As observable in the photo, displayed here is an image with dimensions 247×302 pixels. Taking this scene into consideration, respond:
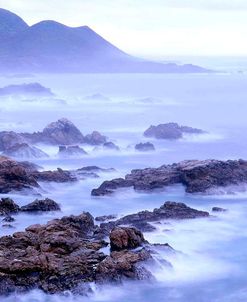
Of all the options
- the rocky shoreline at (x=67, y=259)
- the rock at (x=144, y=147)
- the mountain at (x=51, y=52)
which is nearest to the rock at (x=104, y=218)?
the rocky shoreline at (x=67, y=259)

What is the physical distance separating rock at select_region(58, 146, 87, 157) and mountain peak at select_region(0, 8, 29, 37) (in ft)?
441

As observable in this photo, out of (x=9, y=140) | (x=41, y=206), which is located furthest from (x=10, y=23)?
(x=41, y=206)

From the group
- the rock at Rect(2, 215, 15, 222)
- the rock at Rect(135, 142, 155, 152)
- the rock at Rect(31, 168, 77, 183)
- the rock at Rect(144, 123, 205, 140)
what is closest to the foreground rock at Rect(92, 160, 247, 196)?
the rock at Rect(31, 168, 77, 183)

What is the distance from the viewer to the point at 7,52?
14788 cm

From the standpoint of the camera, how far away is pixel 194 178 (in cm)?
1889

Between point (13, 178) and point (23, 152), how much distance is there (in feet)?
27.0

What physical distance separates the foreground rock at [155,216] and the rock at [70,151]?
39.8ft

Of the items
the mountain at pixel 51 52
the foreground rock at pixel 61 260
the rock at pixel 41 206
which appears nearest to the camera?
the foreground rock at pixel 61 260

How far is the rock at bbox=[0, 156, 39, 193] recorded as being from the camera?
17594 millimetres

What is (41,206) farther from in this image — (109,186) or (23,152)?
(23,152)

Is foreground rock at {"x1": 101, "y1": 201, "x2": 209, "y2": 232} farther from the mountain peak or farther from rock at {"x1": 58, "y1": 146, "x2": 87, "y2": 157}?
the mountain peak

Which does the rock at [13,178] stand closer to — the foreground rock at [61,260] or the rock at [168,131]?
the foreground rock at [61,260]

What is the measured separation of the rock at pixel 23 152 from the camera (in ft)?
84.7

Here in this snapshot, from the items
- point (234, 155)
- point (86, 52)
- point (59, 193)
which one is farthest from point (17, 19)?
point (59, 193)
